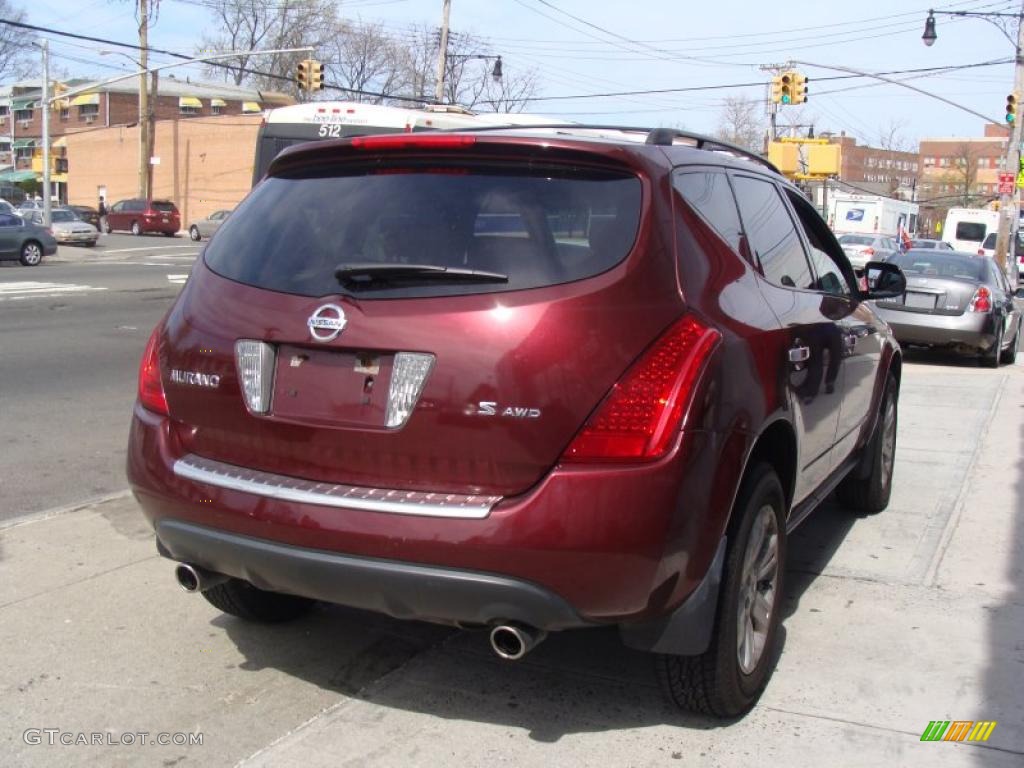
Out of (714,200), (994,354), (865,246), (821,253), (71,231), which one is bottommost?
(71,231)

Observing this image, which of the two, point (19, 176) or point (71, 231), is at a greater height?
point (19, 176)

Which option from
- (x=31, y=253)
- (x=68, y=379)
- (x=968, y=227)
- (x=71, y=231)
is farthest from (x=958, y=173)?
(x=68, y=379)

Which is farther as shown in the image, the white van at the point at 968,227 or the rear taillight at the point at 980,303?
the white van at the point at 968,227

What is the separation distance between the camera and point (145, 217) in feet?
160

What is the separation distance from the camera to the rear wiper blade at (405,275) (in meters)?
3.01

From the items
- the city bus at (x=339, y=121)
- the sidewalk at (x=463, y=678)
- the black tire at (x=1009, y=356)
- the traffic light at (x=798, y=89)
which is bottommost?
the sidewalk at (x=463, y=678)

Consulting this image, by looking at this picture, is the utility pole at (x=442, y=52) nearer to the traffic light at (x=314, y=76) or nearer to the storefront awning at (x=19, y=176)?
the traffic light at (x=314, y=76)

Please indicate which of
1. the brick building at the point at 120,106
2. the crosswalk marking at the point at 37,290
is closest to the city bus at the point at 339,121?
the crosswalk marking at the point at 37,290

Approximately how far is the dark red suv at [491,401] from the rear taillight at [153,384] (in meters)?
0.02

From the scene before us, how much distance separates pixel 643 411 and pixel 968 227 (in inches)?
1675

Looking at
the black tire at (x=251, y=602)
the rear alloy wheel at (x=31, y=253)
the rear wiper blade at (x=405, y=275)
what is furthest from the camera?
the rear alloy wheel at (x=31, y=253)

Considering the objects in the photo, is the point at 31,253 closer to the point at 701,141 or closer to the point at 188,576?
the point at 188,576

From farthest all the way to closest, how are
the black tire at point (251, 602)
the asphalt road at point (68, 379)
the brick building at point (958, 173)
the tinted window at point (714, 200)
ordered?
1. the brick building at point (958, 173)
2. the asphalt road at point (68, 379)
3. the black tire at point (251, 602)
4. the tinted window at point (714, 200)

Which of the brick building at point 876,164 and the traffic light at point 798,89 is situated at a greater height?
the brick building at point 876,164
